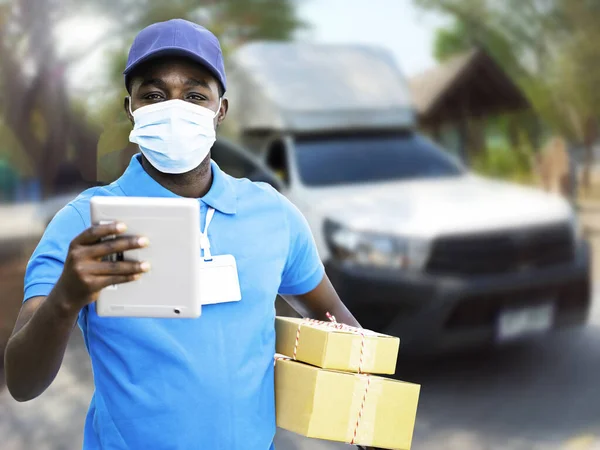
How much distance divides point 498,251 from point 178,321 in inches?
151

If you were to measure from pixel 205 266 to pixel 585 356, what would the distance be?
490 cm

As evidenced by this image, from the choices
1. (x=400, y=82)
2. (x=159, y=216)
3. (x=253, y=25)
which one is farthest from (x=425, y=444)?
(x=253, y=25)

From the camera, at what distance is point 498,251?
501cm

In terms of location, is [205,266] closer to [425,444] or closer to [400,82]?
[425,444]

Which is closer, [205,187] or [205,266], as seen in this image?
[205,266]

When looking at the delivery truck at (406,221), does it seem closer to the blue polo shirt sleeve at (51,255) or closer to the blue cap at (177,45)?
the blue cap at (177,45)

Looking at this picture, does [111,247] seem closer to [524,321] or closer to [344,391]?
[344,391]

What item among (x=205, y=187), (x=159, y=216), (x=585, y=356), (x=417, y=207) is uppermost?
(x=417, y=207)

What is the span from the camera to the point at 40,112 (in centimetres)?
919

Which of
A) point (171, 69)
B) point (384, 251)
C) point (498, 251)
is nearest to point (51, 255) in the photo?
point (171, 69)

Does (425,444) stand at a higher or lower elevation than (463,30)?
lower

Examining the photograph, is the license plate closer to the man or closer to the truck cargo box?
the truck cargo box

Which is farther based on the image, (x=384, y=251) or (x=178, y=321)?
(x=384, y=251)

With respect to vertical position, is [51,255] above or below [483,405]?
above
